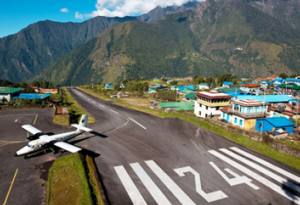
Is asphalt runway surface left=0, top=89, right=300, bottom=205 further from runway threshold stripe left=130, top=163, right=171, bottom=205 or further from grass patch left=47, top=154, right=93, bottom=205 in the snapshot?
grass patch left=47, top=154, right=93, bottom=205

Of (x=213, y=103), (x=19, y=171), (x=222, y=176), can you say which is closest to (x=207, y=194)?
(x=222, y=176)

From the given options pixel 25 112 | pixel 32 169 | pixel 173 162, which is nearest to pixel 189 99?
pixel 25 112

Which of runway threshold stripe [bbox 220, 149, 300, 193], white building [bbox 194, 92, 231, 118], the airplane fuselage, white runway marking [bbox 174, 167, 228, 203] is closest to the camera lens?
white runway marking [bbox 174, 167, 228, 203]

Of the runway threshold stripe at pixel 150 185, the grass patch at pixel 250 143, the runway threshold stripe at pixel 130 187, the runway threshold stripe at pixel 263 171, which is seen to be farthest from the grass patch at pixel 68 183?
the grass patch at pixel 250 143

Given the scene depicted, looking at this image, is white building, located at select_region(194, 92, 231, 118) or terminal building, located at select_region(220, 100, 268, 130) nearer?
terminal building, located at select_region(220, 100, 268, 130)

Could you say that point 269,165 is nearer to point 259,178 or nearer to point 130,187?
point 259,178

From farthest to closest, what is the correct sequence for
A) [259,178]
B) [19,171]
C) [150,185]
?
[19,171] → [259,178] → [150,185]

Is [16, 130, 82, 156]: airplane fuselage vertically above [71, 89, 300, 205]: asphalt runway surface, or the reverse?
[16, 130, 82, 156]: airplane fuselage

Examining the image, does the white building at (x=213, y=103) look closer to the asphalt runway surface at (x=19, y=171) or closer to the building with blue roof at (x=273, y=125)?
the building with blue roof at (x=273, y=125)

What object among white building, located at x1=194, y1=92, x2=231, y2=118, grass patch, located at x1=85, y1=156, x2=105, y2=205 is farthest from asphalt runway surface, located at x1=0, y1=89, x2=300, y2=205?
white building, located at x1=194, y1=92, x2=231, y2=118
